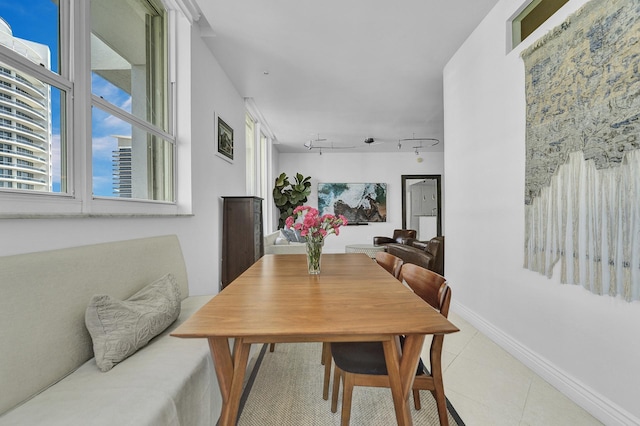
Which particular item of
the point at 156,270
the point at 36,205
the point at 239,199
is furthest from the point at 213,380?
the point at 239,199

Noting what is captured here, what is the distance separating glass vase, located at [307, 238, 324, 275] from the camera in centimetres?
171

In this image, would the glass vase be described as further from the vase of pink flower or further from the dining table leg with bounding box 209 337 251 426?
the dining table leg with bounding box 209 337 251 426

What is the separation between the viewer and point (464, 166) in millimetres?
3016

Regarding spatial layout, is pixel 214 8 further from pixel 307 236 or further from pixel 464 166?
pixel 464 166

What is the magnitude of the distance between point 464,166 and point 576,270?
1.54 meters

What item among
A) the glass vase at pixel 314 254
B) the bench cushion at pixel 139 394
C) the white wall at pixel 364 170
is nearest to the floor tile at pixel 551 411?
the glass vase at pixel 314 254

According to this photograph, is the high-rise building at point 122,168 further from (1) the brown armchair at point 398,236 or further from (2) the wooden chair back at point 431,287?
(1) the brown armchair at point 398,236

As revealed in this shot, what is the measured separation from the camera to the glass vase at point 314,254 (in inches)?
67.2

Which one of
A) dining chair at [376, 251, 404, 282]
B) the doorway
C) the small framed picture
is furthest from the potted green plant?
dining chair at [376, 251, 404, 282]

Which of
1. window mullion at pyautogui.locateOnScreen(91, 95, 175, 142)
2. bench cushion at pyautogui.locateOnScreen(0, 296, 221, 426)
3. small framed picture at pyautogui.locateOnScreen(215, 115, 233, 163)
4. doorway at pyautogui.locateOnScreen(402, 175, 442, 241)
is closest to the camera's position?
bench cushion at pyautogui.locateOnScreen(0, 296, 221, 426)

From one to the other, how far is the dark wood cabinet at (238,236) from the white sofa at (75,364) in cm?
189

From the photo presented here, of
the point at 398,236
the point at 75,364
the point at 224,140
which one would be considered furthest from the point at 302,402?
the point at 398,236

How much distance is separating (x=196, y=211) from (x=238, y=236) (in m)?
0.69

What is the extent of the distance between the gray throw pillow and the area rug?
667 millimetres
